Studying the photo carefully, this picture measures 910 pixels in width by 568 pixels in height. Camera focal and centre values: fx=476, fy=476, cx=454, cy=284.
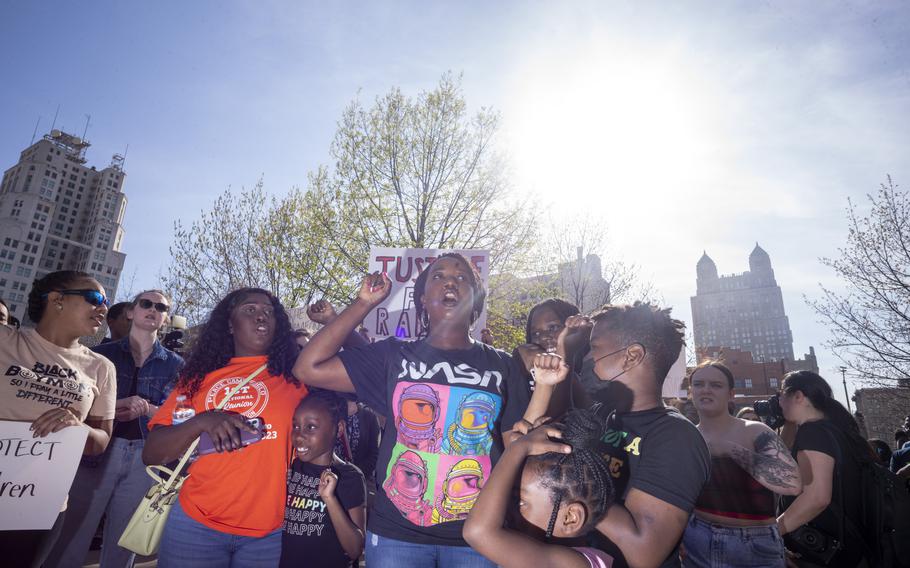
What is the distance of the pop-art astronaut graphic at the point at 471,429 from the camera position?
2.20 meters

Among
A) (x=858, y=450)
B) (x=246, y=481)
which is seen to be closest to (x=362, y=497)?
(x=246, y=481)

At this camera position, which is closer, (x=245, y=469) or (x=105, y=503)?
(x=245, y=469)

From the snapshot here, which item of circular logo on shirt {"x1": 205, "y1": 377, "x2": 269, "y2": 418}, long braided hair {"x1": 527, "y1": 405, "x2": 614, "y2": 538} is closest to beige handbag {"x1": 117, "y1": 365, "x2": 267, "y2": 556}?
circular logo on shirt {"x1": 205, "y1": 377, "x2": 269, "y2": 418}

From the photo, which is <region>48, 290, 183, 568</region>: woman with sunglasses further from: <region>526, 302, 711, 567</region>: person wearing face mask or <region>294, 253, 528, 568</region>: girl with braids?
<region>526, 302, 711, 567</region>: person wearing face mask

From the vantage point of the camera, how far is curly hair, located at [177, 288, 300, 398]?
290 cm

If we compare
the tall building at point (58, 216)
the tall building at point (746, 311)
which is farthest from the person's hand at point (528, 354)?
the tall building at point (746, 311)

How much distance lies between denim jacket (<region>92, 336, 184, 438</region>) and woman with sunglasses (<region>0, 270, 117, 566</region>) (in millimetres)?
1045

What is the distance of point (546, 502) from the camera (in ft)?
5.64

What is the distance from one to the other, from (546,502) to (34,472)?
2885 mm

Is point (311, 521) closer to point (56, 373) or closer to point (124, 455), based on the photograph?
point (56, 373)

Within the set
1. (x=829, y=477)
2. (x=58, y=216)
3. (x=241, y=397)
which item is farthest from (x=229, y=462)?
(x=58, y=216)

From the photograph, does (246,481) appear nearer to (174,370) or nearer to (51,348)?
(51,348)

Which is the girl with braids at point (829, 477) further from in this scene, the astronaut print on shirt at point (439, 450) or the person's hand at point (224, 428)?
the person's hand at point (224, 428)

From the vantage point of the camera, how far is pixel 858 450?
357cm
